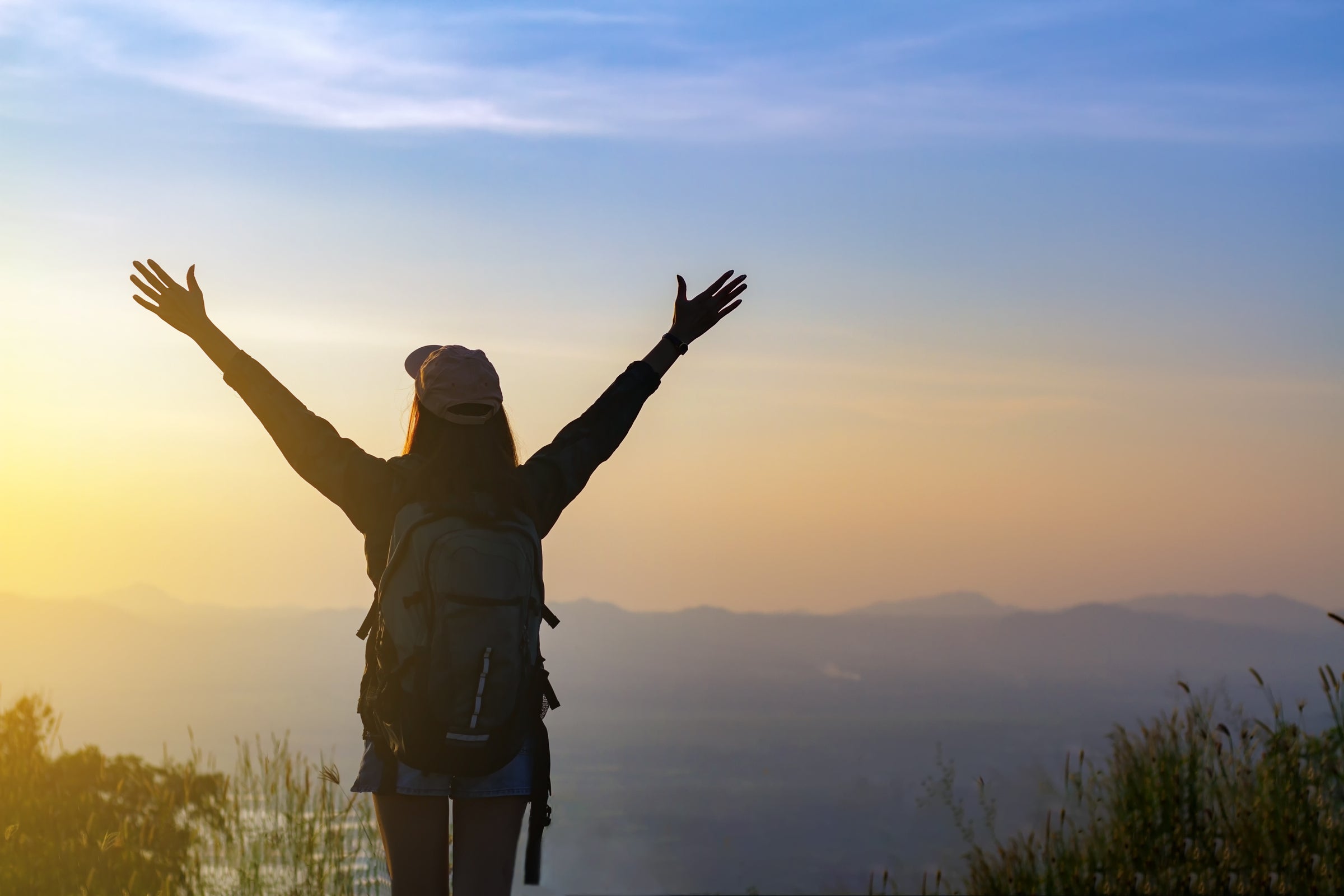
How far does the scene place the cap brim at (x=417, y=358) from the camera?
168 inches

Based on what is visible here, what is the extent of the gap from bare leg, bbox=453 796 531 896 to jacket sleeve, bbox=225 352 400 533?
3.06 ft

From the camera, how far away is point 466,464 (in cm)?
396

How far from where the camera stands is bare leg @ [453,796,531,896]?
3824mm

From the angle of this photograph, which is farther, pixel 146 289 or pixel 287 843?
pixel 287 843

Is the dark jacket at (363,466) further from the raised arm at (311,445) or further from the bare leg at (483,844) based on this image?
the bare leg at (483,844)

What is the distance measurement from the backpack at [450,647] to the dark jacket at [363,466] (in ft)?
0.39

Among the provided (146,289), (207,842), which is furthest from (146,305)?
(207,842)

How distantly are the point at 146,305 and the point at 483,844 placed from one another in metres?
2.19

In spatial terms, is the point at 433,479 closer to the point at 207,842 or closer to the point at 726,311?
the point at 726,311

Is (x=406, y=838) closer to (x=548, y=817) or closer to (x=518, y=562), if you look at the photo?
(x=548, y=817)

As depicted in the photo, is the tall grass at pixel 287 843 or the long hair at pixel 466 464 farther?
the tall grass at pixel 287 843

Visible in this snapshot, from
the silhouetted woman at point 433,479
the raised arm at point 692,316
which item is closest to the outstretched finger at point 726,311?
the raised arm at point 692,316

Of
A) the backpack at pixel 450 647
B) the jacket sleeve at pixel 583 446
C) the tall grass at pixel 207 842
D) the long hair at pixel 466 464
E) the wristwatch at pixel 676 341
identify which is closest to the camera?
the backpack at pixel 450 647

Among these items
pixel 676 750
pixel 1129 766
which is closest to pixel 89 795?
pixel 1129 766
